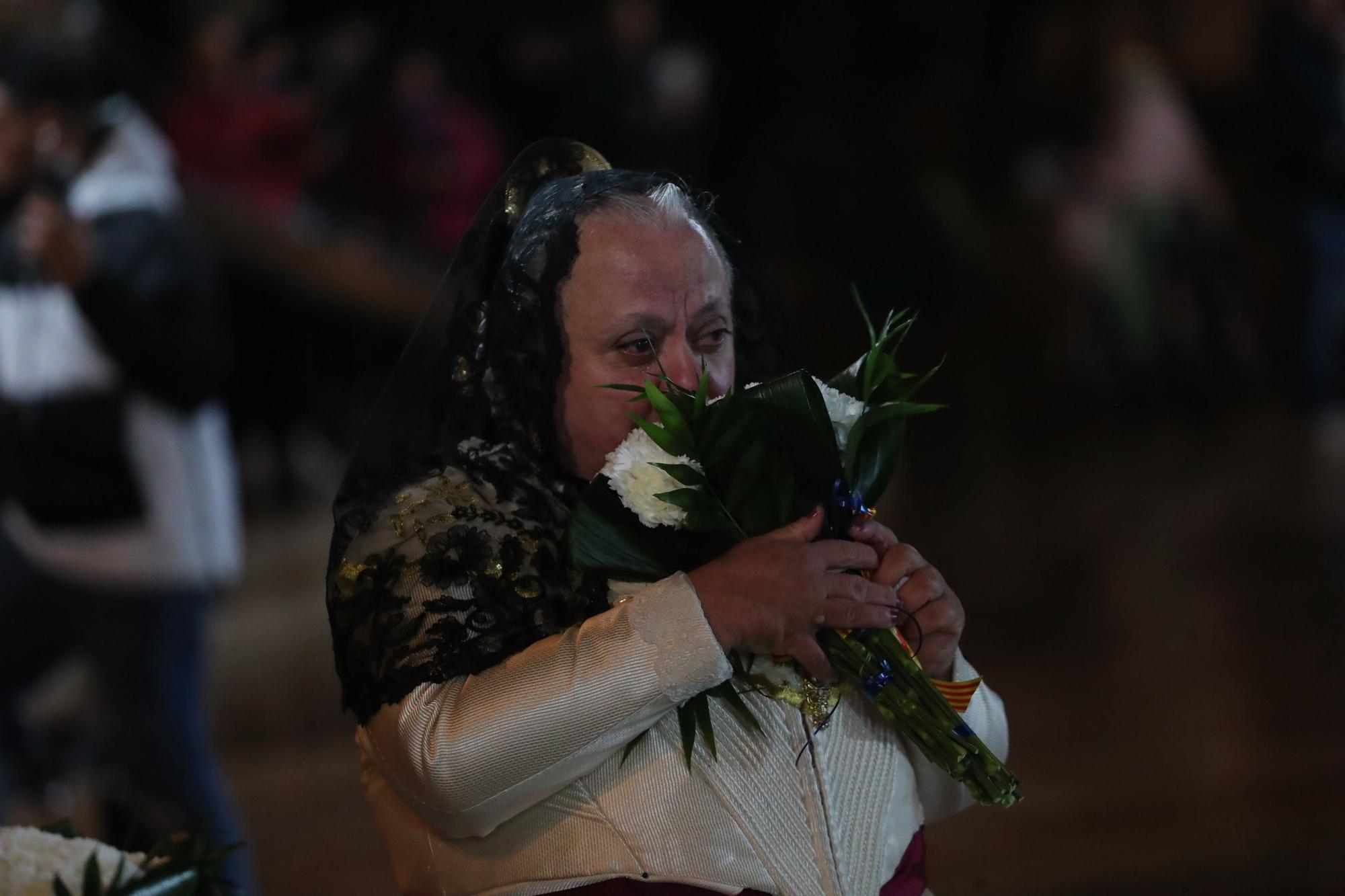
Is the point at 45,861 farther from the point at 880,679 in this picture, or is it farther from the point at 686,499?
the point at 880,679

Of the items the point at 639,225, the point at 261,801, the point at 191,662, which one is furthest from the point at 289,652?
the point at 639,225

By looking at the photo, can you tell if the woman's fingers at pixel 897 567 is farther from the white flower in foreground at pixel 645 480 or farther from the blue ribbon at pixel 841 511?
the white flower in foreground at pixel 645 480

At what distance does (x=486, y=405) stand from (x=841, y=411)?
45 centimetres

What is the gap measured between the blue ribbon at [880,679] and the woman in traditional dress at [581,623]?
52 millimetres

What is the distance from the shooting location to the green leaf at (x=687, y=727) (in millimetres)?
1833

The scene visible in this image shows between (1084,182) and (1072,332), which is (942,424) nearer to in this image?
(1072,332)

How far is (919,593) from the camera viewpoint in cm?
188

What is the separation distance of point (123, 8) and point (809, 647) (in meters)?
9.89

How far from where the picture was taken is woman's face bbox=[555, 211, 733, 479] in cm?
196

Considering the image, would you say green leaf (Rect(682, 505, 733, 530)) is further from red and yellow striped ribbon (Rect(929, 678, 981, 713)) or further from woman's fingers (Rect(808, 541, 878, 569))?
red and yellow striped ribbon (Rect(929, 678, 981, 713))

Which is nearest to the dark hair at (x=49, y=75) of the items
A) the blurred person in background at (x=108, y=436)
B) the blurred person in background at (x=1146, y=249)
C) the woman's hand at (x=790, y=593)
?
the blurred person in background at (x=108, y=436)

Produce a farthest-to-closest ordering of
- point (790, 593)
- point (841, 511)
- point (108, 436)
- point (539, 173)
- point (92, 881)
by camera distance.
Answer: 1. point (108, 436)
2. point (539, 173)
3. point (841, 511)
4. point (790, 593)
5. point (92, 881)

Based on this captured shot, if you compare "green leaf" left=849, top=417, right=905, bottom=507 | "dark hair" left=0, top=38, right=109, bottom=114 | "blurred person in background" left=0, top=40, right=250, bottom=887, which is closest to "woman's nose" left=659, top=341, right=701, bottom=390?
"green leaf" left=849, top=417, right=905, bottom=507

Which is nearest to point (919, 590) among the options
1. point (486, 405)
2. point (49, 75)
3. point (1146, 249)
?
point (486, 405)
